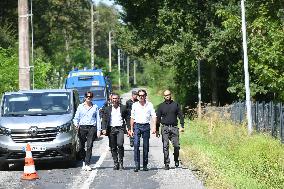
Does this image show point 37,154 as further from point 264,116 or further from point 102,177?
point 264,116

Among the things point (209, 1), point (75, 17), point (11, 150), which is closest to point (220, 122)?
point (209, 1)

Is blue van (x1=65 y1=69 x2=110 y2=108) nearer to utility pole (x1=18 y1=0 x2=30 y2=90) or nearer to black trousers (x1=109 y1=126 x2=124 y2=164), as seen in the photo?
utility pole (x1=18 y1=0 x2=30 y2=90)

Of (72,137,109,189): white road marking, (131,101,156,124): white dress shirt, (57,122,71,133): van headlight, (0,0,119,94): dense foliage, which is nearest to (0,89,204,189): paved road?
(72,137,109,189): white road marking

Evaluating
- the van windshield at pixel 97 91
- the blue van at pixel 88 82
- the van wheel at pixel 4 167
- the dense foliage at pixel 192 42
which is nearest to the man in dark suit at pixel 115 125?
the van wheel at pixel 4 167

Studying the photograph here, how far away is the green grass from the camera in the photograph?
486 inches

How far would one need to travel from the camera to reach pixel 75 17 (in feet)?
250

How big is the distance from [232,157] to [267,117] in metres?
7.18

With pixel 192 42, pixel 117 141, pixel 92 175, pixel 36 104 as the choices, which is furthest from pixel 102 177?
pixel 192 42

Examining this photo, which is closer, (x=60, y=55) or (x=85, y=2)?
(x=60, y=55)

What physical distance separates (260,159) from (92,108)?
195 inches

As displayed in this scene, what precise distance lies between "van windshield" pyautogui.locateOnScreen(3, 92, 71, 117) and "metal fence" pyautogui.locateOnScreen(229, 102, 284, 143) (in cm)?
848

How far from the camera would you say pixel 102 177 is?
13820 millimetres

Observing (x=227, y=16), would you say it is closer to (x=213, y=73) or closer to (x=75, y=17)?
(x=213, y=73)

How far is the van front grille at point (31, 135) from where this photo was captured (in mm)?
15219
